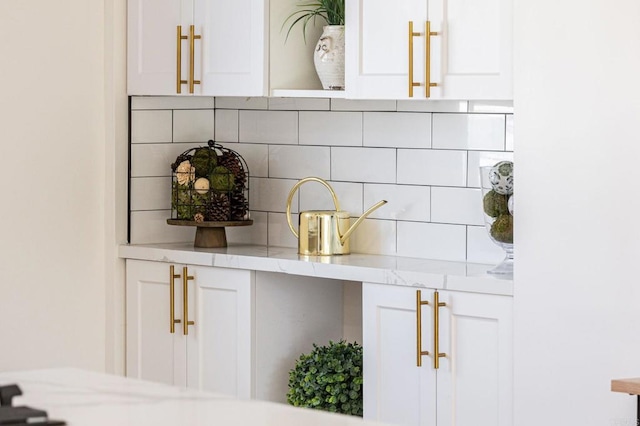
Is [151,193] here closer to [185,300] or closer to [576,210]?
[185,300]

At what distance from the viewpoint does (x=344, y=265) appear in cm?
343

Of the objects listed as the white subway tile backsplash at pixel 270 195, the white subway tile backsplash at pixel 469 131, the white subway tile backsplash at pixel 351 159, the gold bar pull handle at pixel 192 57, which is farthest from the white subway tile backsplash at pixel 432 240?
the gold bar pull handle at pixel 192 57

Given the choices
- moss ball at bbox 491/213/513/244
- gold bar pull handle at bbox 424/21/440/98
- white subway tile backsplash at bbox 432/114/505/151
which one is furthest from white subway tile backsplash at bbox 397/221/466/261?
gold bar pull handle at bbox 424/21/440/98

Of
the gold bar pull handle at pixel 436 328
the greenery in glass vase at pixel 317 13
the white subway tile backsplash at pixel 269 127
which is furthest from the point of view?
the white subway tile backsplash at pixel 269 127

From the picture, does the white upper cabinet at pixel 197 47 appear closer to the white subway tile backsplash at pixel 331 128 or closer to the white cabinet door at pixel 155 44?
the white cabinet door at pixel 155 44

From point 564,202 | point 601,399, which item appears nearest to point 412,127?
point 564,202

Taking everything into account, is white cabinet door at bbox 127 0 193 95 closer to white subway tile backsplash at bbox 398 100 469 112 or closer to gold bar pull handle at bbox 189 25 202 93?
gold bar pull handle at bbox 189 25 202 93

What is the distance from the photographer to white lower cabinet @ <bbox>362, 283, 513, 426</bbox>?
3.08 m

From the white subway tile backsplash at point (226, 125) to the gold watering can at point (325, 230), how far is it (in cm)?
57

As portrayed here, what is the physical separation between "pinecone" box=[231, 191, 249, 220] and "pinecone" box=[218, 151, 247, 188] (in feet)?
0.13

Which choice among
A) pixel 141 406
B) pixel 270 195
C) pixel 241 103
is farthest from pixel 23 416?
pixel 241 103

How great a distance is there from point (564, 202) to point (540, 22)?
0.48 meters

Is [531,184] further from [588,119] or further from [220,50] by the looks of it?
[220,50]

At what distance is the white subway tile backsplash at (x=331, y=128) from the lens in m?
3.87
